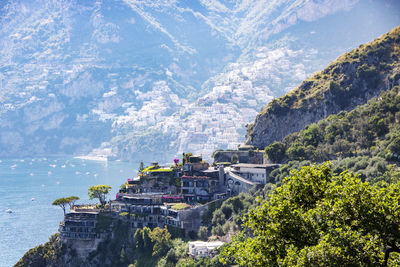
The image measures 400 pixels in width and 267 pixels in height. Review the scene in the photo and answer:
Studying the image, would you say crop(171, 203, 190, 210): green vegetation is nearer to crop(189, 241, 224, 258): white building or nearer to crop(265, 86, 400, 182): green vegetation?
crop(189, 241, 224, 258): white building

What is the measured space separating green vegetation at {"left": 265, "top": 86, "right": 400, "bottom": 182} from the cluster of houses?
276 inches

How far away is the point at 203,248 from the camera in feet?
268

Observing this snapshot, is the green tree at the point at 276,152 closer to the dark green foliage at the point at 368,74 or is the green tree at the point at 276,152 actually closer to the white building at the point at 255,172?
the white building at the point at 255,172

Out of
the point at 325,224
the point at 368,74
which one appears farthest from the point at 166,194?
the point at 325,224

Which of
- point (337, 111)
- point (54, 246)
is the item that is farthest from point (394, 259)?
point (337, 111)

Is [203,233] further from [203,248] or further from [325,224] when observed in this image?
[325,224]

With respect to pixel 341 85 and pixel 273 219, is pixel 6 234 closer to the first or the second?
pixel 341 85

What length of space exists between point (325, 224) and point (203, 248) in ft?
174

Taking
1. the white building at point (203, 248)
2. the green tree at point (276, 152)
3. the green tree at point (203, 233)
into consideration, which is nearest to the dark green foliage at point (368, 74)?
the green tree at point (276, 152)

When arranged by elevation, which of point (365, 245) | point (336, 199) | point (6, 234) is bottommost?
point (6, 234)

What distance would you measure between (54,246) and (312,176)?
8572 cm

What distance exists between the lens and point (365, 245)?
28.4 meters

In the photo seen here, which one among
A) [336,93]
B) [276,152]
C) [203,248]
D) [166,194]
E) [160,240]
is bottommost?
[203,248]

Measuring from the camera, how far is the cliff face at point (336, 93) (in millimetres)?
129625
